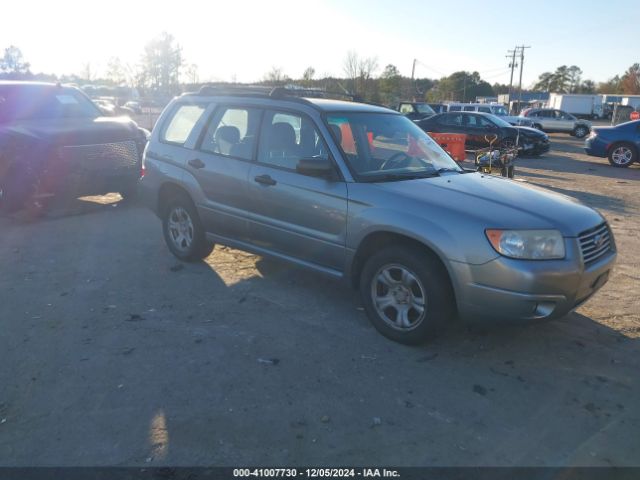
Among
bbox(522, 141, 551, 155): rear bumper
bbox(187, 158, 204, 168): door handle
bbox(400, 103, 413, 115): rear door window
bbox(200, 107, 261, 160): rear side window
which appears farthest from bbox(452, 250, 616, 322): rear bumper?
bbox(400, 103, 413, 115): rear door window

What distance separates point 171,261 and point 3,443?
334cm

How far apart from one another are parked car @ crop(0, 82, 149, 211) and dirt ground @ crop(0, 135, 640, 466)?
8.54 feet

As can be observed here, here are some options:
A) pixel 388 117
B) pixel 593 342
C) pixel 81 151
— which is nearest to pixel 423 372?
pixel 593 342

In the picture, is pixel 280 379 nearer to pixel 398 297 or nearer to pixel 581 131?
pixel 398 297

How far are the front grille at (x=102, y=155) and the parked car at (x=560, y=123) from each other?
2927 cm

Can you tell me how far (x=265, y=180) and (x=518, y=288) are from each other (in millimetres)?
2357

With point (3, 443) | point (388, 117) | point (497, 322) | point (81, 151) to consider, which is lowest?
point (3, 443)

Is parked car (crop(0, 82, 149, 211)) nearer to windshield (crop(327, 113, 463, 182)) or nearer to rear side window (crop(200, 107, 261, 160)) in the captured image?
rear side window (crop(200, 107, 261, 160))

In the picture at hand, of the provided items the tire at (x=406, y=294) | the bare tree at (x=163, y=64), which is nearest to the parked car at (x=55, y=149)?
the tire at (x=406, y=294)

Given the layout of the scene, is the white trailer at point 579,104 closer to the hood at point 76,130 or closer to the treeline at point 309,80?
the treeline at point 309,80

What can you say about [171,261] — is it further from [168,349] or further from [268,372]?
[268,372]

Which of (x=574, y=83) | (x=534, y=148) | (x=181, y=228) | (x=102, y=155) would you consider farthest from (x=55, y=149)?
(x=574, y=83)

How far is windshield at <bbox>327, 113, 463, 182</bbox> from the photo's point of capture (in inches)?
174

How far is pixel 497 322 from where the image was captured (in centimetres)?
365
